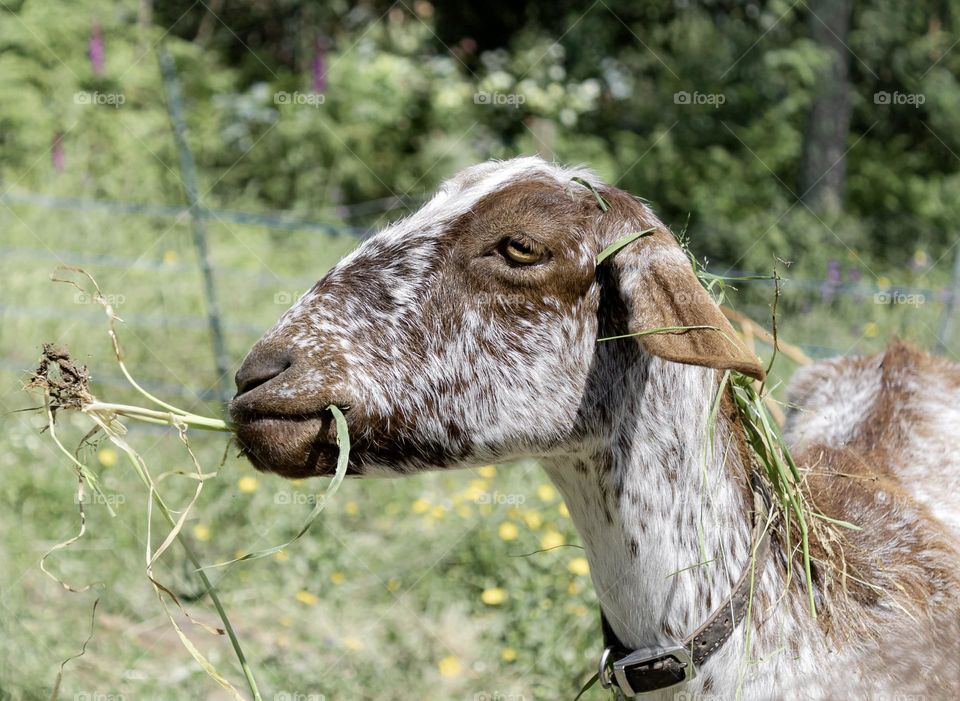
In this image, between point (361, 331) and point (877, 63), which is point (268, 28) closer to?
point (877, 63)

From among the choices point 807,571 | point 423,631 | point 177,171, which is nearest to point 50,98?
point 177,171

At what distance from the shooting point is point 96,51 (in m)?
9.41

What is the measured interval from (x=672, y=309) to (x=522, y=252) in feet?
1.26

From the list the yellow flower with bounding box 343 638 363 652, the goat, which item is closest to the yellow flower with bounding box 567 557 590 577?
the yellow flower with bounding box 343 638 363 652

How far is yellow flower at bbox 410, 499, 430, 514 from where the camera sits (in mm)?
5383

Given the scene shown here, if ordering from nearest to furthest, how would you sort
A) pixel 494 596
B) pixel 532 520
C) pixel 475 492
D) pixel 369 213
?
1. pixel 494 596
2. pixel 532 520
3. pixel 475 492
4. pixel 369 213

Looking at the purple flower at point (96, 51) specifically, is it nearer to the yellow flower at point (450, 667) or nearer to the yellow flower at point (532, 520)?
the yellow flower at point (532, 520)

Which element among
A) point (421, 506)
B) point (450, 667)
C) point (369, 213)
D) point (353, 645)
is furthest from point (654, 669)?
point (369, 213)

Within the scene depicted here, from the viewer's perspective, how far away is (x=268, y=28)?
11.9 meters

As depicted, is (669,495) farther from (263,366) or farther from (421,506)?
(421,506)

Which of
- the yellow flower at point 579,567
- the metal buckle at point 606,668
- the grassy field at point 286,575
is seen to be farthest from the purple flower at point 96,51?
the metal buckle at point 606,668

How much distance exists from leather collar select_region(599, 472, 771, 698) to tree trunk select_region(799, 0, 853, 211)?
7985mm

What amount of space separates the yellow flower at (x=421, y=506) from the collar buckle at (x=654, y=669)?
2.99 m

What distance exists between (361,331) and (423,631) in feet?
8.37
